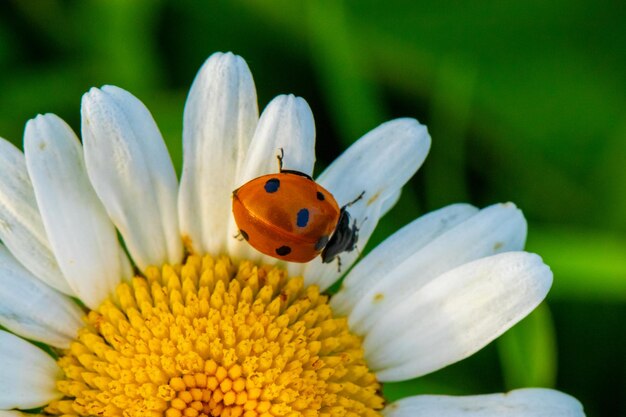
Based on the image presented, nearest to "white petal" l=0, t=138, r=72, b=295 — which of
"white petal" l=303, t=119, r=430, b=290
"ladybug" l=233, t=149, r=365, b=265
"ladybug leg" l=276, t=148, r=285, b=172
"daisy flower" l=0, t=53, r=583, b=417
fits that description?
"daisy flower" l=0, t=53, r=583, b=417

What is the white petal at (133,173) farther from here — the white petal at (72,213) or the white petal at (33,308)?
the white petal at (33,308)

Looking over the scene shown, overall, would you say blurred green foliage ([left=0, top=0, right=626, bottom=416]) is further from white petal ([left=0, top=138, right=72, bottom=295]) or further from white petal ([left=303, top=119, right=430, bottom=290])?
white petal ([left=0, top=138, right=72, bottom=295])

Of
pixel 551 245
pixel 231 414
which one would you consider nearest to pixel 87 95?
pixel 231 414

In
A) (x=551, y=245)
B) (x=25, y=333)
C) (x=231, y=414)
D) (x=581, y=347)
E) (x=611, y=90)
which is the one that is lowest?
(x=231, y=414)

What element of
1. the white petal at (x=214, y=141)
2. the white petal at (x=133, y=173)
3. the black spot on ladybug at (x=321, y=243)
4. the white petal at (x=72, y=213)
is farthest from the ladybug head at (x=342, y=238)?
the white petal at (x=72, y=213)

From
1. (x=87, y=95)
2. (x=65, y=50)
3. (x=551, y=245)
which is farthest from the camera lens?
(x=65, y=50)

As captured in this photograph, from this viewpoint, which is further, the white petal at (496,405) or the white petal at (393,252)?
the white petal at (393,252)

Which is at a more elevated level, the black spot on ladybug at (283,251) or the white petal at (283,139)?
the white petal at (283,139)

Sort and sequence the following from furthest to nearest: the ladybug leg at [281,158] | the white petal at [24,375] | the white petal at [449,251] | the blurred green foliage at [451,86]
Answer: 1. the blurred green foliage at [451,86]
2. the white petal at [449,251]
3. the ladybug leg at [281,158]
4. the white petal at [24,375]

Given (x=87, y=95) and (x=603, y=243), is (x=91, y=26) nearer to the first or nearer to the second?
(x=87, y=95)
